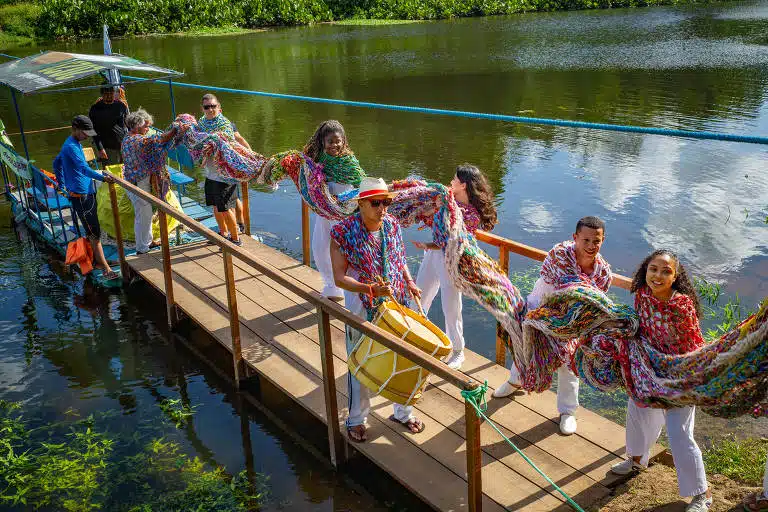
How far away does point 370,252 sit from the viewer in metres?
4.11

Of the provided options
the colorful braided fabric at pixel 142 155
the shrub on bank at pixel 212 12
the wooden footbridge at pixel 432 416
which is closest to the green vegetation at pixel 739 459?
the wooden footbridge at pixel 432 416

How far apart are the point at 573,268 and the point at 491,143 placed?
11370mm

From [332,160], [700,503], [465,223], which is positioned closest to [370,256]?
[465,223]

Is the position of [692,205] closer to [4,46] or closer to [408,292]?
[408,292]

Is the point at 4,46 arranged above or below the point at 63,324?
above

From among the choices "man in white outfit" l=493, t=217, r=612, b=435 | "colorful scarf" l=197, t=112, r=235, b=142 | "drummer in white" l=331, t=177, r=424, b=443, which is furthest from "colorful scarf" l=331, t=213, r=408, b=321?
"colorful scarf" l=197, t=112, r=235, b=142

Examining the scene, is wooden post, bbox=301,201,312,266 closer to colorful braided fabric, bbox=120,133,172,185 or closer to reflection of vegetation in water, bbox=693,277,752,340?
colorful braided fabric, bbox=120,133,172,185

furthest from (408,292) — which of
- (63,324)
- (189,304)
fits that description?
(63,324)

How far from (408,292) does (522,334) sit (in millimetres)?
735

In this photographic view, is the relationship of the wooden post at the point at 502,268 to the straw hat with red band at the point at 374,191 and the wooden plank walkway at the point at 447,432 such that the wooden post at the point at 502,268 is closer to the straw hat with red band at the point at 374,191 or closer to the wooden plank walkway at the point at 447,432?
the wooden plank walkway at the point at 447,432

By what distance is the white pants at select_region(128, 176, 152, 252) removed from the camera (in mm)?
7258

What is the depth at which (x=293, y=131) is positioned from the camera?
633 inches

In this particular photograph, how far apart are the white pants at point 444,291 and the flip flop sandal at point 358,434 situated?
90 centimetres

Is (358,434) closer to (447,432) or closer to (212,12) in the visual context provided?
(447,432)
